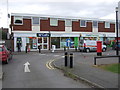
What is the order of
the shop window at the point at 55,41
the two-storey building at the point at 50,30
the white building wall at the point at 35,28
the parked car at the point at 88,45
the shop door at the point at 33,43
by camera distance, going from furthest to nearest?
the shop window at the point at 55,41, the white building wall at the point at 35,28, the shop door at the point at 33,43, the two-storey building at the point at 50,30, the parked car at the point at 88,45

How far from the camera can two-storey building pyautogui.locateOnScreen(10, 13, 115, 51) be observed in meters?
34.8

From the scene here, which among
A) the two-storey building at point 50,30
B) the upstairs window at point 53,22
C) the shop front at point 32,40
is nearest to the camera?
the shop front at point 32,40

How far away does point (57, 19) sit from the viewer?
1480 inches

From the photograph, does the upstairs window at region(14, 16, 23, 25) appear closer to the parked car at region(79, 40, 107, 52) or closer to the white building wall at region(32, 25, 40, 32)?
the white building wall at region(32, 25, 40, 32)

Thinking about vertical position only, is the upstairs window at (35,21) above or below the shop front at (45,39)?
above

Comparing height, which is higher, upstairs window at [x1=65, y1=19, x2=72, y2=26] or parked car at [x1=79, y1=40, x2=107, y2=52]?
upstairs window at [x1=65, y1=19, x2=72, y2=26]

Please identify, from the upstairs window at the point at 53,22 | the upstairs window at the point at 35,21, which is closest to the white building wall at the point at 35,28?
the upstairs window at the point at 35,21

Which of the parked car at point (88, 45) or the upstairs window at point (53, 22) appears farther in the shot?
the upstairs window at point (53, 22)

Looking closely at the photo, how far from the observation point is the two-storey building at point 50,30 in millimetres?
34794

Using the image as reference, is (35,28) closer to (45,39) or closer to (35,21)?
(35,21)

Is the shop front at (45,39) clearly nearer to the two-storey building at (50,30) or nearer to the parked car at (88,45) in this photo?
the two-storey building at (50,30)

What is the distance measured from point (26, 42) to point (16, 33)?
7.54 feet

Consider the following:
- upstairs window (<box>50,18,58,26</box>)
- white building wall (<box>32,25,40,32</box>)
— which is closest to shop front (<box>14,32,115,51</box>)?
white building wall (<box>32,25,40,32</box>)

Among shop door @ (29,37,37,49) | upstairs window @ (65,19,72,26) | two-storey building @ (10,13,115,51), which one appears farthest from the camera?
upstairs window @ (65,19,72,26)
